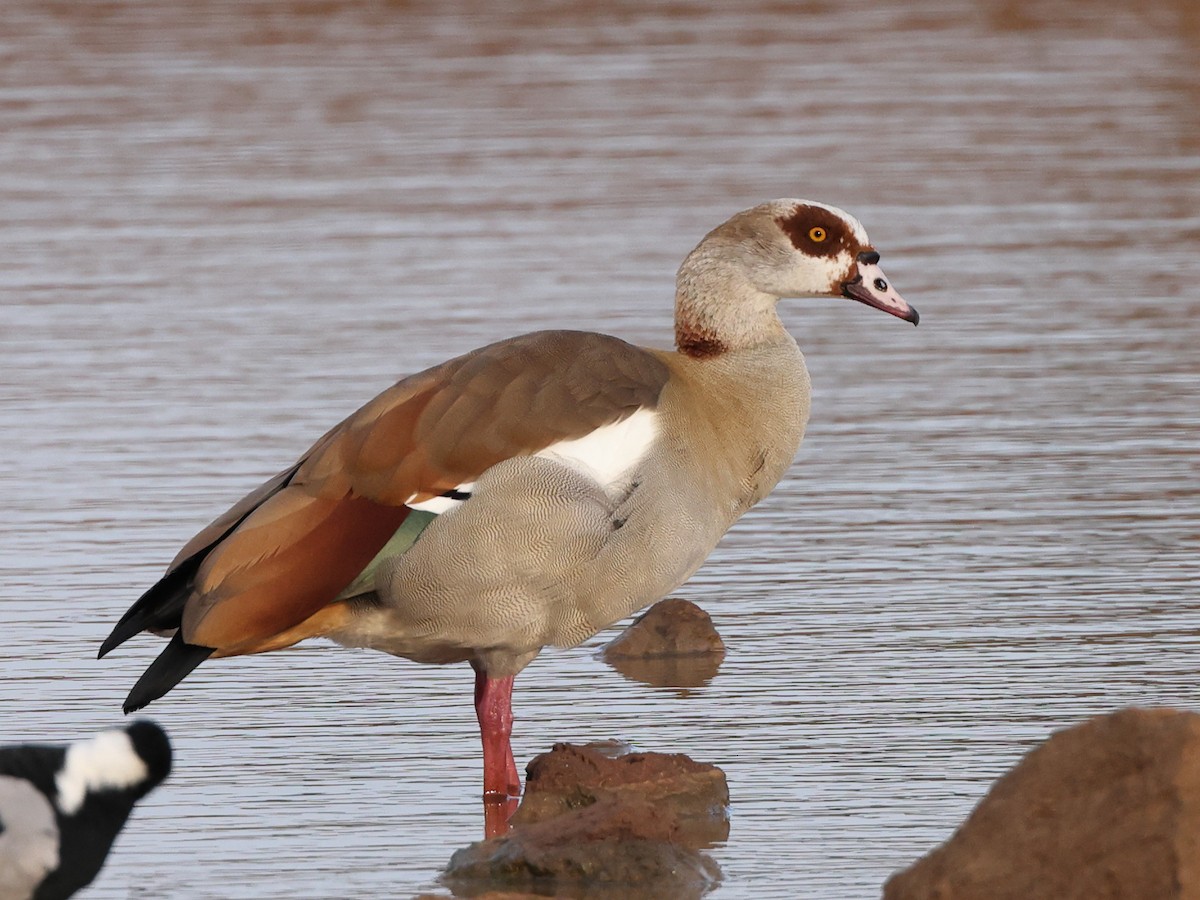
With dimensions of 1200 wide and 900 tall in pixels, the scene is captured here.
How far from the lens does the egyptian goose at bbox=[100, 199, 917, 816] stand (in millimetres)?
7352

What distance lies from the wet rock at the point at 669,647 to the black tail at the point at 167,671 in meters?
2.06

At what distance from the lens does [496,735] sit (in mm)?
7777

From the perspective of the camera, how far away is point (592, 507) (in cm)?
761

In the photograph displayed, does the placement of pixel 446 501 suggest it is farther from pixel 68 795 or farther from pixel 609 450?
pixel 68 795

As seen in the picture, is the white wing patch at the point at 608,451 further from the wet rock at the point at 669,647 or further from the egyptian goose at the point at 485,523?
the wet rock at the point at 669,647

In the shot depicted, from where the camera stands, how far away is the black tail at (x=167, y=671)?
23.3 ft

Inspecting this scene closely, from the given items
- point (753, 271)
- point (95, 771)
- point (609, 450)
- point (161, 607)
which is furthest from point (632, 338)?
point (95, 771)

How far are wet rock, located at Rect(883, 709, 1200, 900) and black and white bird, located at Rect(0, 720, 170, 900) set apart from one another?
181 cm

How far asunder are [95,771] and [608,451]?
95.1 inches

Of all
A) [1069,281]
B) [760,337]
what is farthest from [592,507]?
[1069,281]

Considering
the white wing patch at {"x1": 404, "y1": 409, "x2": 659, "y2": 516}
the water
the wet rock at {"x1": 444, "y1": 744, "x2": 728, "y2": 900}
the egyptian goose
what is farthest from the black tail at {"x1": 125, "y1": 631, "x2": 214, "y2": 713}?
the white wing patch at {"x1": 404, "y1": 409, "x2": 659, "y2": 516}

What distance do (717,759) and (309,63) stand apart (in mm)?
18795

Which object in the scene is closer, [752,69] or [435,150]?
[435,150]

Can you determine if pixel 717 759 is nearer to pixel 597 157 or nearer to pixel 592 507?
pixel 592 507
